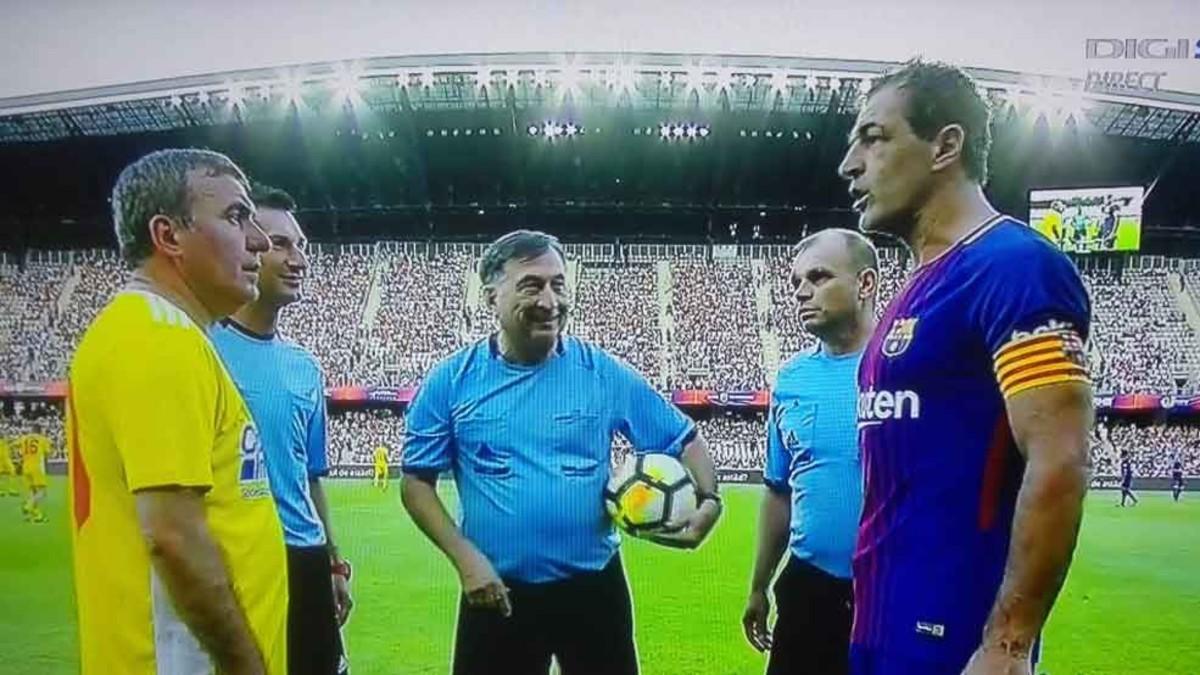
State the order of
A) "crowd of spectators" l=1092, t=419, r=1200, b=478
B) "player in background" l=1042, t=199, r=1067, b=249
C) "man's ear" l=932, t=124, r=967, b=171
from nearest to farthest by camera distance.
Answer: "man's ear" l=932, t=124, r=967, b=171 → "player in background" l=1042, t=199, r=1067, b=249 → "crowd of spectators" l=1092, t=419, r=1200, b=478

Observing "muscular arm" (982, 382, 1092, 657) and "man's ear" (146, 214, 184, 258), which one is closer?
"muscular arm" (982, 382, 1092, 657)

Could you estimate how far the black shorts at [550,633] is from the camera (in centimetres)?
207

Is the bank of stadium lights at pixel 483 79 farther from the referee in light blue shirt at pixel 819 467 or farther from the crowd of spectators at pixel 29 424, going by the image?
the crowd of spectators at pixel 29 424

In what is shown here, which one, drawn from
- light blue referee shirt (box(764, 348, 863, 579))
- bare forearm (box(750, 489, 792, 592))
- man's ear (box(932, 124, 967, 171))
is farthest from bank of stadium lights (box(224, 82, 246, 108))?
man's ear (box(932, 124, 967, 171))

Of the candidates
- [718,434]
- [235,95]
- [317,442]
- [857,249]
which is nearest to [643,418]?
[857,249]

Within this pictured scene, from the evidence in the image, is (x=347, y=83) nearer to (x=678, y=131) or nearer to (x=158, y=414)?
(x=678, y=131)

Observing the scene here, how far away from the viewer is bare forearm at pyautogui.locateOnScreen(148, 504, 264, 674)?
4.10 ft

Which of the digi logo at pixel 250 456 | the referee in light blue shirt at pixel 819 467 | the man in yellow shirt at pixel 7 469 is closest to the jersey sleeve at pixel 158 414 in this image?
the digi logo at pixel 250 456

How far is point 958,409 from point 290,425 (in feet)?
4.70

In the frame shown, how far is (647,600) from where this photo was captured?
307 centimetres

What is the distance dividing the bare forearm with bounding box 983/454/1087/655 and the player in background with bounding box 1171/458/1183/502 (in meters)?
2.39

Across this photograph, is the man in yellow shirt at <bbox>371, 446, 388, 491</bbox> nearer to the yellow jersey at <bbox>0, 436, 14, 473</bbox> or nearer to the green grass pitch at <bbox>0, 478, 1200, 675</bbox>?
the green grass pitch at <bbox>0, 478, 1200, 675</bbox>

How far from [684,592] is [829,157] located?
1441mm

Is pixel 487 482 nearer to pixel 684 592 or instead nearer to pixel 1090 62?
pixel 684 592
